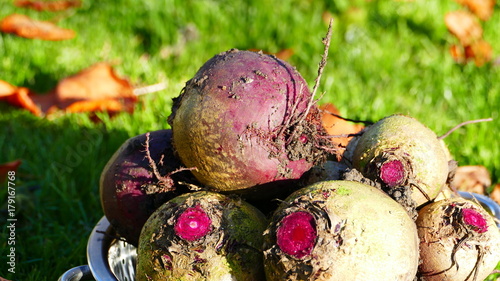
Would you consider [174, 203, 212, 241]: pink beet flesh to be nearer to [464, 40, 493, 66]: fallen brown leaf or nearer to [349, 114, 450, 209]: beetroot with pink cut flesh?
[349, 114, 450, 209]: beetroot with pink cut flesh

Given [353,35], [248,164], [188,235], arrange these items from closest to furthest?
[188,235] < [248,164] < [353,35]

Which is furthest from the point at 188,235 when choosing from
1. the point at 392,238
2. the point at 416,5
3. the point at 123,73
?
the point at 416,5

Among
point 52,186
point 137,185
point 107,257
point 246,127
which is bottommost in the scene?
point 52,186

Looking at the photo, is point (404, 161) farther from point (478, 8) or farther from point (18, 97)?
point (478, 8)

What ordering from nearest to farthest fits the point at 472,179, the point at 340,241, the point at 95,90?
the point at 340,241 → the point at 472,179 → the point at 95,90

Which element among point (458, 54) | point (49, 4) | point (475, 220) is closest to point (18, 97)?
point (49, 4)

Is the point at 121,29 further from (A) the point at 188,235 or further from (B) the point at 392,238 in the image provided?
(B) the point at 392,238

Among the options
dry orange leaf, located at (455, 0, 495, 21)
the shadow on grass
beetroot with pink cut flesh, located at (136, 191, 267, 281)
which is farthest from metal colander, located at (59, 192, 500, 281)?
dry orange leaf, located at (455, 0, 495, 21)
